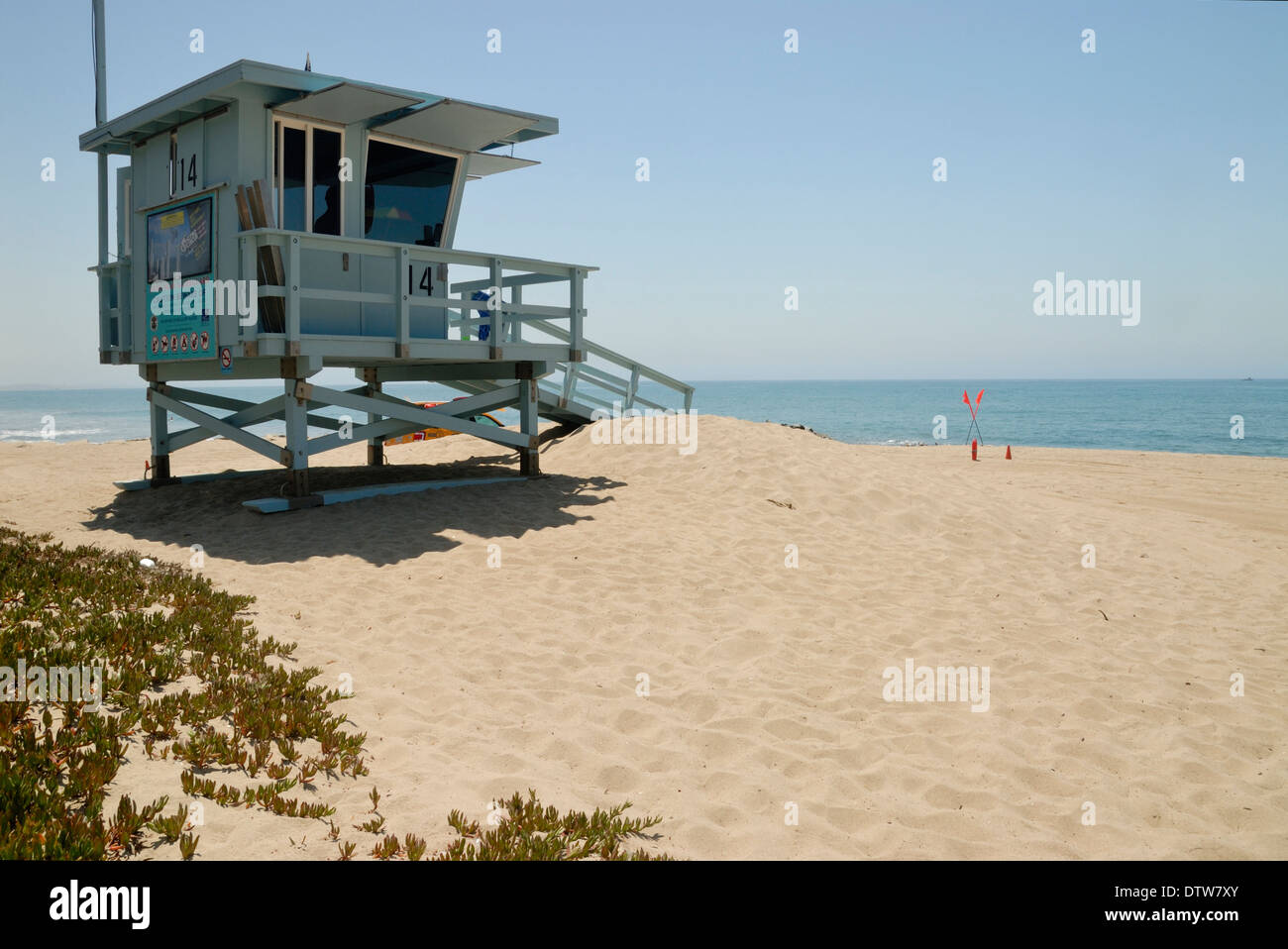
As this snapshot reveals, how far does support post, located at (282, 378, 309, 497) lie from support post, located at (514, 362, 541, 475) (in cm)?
337

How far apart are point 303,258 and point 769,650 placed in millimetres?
8599

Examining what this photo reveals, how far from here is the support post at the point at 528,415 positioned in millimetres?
13383

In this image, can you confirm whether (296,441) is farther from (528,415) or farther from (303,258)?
(528,415)

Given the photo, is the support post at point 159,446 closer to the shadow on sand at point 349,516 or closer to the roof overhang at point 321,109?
the shadow on sand at point 349,516

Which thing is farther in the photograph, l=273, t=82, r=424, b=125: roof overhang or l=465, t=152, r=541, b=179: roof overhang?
l=465, t=152, r=541, b=179: roof overhang

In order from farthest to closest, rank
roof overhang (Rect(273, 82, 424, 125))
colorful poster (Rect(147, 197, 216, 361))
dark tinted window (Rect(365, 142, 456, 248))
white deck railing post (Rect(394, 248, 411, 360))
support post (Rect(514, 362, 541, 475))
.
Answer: support post (Rect(514, 362, 541, 475))
dark tinted window (Rect(365, 142, 456, 248))
colorful poster (Rect(147, 197, 216, 361))
white deck railing post (Rect(394, 248, 411, 360))
roof overhang (Rect(273, 82, 424, 125))

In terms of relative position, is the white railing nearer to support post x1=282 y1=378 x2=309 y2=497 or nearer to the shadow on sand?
support post x1=282 y1=378 x2=309 y2=497

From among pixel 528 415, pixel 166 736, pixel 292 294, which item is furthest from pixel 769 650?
pixel 528 415

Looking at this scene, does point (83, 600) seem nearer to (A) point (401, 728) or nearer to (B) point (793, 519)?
(A) point (401, 728)

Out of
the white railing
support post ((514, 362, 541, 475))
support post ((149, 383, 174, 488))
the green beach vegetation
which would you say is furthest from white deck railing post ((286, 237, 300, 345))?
support post ((149, 383, 174, 488))

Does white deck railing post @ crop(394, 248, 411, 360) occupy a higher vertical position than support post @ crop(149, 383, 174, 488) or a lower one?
higher

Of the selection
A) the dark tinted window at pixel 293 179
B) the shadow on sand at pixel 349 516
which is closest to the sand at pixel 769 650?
the shadow on sand at pixel 349 516

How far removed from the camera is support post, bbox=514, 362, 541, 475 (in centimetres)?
1338
